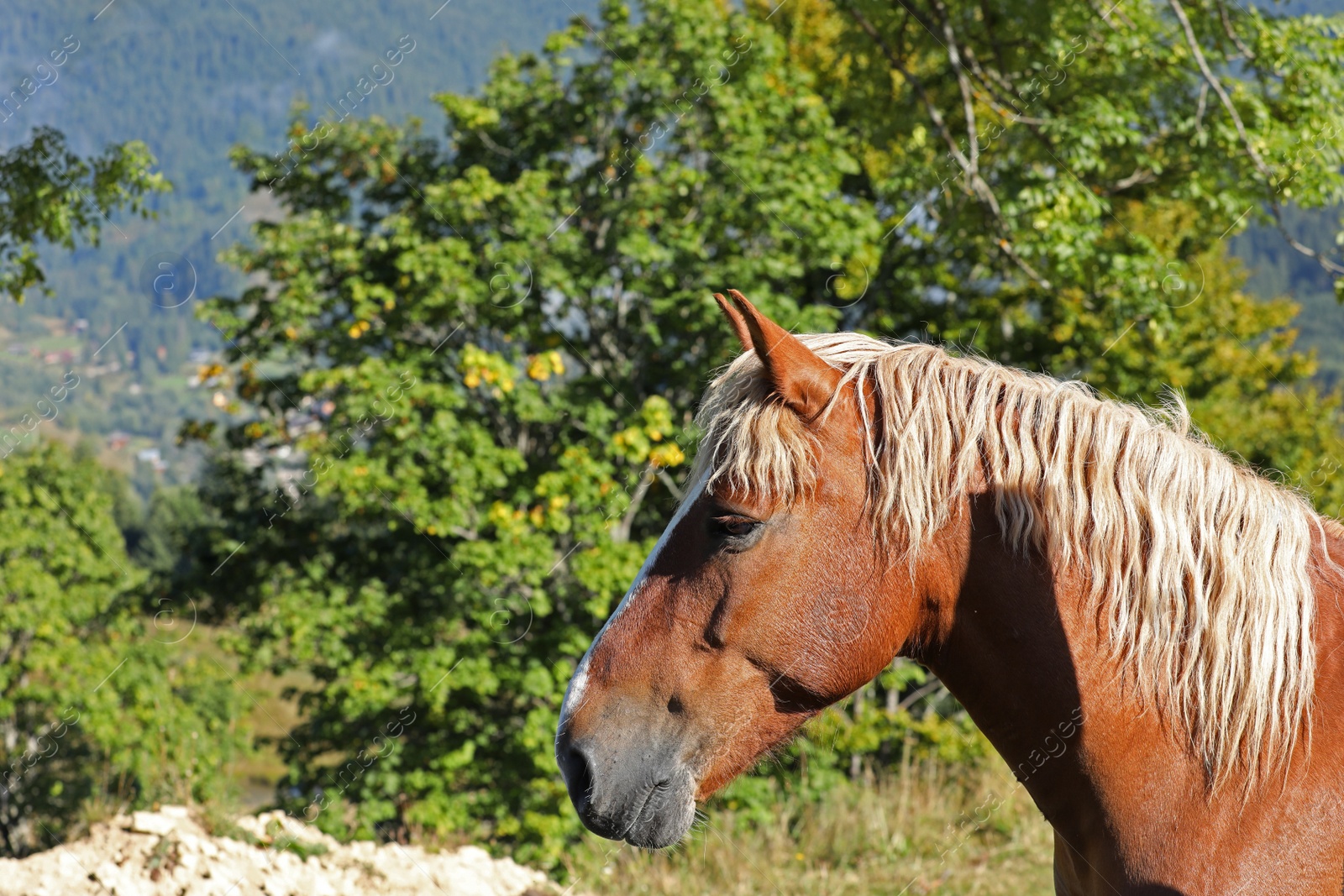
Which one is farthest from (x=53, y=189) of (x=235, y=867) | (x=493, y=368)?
(x=235, y=867)

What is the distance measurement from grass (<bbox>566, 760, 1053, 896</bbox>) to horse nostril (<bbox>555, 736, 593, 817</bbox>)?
10.8ft

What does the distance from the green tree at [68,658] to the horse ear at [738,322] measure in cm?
1295

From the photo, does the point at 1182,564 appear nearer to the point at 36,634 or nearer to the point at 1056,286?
the point at 1056,286

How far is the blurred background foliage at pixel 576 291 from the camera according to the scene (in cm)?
649

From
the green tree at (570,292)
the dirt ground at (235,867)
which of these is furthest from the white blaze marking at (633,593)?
the green tree at (570,292)

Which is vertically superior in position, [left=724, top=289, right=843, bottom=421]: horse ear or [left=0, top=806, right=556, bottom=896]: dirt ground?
[left=724, top=289, right=843, bottom=421]: horse ear

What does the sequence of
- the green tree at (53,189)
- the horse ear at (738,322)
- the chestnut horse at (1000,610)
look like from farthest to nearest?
the green tree at (53,189) → the horse ear at (738,322) → the chestnut horse at (1000,610)

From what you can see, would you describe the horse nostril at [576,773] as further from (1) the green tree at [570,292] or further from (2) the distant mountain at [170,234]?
(2) the distant mountain at [170,234]

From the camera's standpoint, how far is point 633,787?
167 cm

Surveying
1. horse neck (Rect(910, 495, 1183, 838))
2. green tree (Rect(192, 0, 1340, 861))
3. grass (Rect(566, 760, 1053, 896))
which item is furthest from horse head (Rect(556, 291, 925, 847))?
green tree (Rect(192, 0, 1340, 861))

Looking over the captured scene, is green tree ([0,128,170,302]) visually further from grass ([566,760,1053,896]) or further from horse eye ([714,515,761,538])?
horse eye ([714,515,761,538])

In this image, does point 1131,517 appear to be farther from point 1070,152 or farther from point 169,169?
point 169,169

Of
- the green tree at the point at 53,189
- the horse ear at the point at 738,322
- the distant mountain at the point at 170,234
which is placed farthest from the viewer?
the distant mountain at the point at 170,234

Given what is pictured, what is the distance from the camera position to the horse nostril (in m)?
1.68
